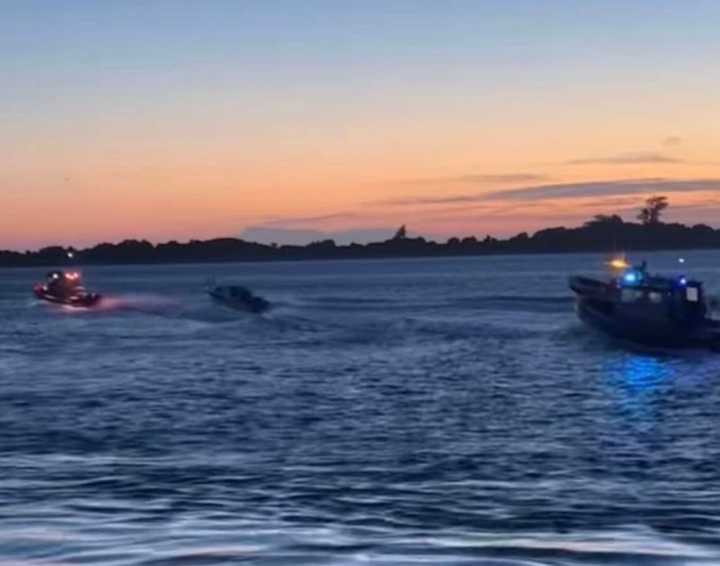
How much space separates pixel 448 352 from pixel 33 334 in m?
23.5

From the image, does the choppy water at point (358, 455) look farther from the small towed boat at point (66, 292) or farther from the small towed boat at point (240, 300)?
the small towed boat at point (66, 292)

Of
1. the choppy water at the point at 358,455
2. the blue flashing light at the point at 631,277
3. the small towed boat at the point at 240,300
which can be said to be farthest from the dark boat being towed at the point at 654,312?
the small towed boat at the point at 240,300

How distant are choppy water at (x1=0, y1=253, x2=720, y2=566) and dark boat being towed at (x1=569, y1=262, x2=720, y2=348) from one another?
1.61m

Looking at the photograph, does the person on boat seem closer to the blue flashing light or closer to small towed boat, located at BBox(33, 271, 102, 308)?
small towed boat, located at BBox(33, 271, 102, 308)

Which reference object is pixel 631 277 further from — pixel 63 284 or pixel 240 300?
pixel 63 284

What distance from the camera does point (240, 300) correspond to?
91.4 metres

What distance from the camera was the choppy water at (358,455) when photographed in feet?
40.5

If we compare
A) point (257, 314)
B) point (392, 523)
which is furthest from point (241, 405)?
point (257, 314)

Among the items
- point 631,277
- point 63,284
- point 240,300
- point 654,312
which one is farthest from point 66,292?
point 654,312

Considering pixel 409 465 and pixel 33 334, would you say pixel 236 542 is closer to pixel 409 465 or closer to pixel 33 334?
pixel 409 465

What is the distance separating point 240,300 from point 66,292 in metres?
23.2

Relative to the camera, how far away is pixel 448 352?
2114 inches

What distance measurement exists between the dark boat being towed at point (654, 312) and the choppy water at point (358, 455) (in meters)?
1.61

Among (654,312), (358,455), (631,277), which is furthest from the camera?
(631,277)
